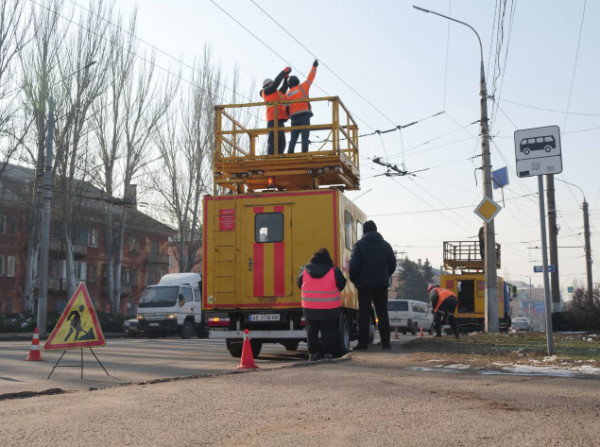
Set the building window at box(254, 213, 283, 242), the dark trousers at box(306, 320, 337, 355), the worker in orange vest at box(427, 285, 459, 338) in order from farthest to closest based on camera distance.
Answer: the worker in orange vest at box(427, 285, 459, 338), the building window at box(254, 213, 283, 242), the dark trousers at box(306, 320, 337, 355)

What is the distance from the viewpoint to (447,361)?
907 cm

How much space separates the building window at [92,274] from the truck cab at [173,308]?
31.9 m

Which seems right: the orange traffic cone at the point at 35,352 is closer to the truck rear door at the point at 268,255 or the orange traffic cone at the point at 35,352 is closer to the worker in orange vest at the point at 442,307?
the truck rear door at the point at 268,255

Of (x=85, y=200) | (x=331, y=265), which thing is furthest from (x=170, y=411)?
(x=85, y=200)

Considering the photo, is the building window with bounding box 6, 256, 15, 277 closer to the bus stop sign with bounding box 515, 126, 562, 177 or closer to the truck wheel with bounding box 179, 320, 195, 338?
the truck wheel with bounding box 179, 320, 195, 338

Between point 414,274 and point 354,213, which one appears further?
point 414,274

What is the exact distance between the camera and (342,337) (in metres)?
12.2

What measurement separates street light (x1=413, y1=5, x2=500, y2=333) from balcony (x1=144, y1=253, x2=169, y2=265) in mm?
45200

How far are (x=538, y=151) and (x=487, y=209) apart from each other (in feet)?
22.9

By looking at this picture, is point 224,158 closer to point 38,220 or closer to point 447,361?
point 447,361

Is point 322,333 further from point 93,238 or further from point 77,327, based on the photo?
point 93,238

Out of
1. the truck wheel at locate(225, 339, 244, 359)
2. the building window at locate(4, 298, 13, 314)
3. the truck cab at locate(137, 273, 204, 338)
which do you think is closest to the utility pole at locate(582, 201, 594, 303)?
the truck cab at locate(137, 273, 204, 338)

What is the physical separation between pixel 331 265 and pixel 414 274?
8160 cm

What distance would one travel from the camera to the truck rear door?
12.3 m
